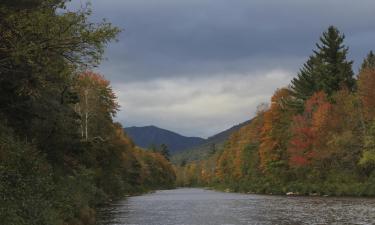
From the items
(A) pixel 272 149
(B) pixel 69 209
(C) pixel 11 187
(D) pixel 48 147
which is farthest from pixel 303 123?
(C) pixel 11 187

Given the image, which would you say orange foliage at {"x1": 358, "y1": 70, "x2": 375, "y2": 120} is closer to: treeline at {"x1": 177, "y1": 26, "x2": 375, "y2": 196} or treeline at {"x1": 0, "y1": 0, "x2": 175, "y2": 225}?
treeline at {"x1": 177, "y1": 26, "x2": 375, "y2": 196}

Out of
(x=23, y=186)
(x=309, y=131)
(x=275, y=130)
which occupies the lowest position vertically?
(x=23, y=186)

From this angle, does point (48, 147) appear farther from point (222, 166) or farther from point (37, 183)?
point (222, 166)

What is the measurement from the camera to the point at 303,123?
246 ft

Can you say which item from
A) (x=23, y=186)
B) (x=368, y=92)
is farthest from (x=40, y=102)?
(x=368, y=92)

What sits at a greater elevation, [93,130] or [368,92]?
[368,92]

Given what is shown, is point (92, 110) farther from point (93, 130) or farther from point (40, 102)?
point (40, 102)

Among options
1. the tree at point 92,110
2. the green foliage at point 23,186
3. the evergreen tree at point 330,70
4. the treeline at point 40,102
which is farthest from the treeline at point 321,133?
the green foliage at point 23,186

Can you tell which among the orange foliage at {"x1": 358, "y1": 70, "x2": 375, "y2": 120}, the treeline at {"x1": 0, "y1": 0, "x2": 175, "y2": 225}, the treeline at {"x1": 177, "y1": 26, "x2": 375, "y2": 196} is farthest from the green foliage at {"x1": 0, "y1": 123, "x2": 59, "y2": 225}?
the orange foliage at {"x1": 358, "y1": 70, "x2": 375, "y2": 120}

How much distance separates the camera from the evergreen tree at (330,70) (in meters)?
82.6

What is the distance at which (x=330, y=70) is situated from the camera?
83.6m

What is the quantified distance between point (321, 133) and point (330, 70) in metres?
16.2

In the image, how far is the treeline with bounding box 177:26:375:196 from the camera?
213 ft

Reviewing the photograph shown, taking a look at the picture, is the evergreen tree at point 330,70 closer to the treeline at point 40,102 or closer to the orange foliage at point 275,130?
the orange foliage at point 275,130
